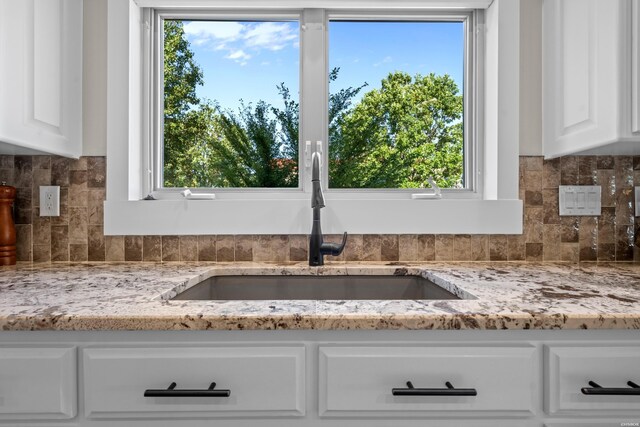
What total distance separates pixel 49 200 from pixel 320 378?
1394mm

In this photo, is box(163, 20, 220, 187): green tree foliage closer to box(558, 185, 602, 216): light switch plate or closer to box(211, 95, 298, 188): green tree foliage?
box(211, 95, 298, 188): green tree foliage

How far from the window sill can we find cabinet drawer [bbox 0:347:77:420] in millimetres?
774

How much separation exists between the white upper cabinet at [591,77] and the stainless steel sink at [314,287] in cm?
79

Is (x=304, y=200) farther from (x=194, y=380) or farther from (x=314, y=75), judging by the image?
(x=194, y=380)

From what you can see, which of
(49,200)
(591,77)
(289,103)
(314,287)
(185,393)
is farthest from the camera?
(289,103)

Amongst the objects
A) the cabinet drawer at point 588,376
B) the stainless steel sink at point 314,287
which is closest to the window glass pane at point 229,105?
the stainless steel sink at point 314,287

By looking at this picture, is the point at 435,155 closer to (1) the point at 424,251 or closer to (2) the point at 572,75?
(1) the point at 424,251

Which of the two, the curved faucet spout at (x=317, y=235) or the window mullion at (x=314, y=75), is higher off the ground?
the window mullion at (x=314, y=75)

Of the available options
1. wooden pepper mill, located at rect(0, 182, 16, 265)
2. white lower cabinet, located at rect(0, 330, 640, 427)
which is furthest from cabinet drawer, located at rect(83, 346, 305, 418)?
wooden pepper mill, located at rect(0, 182, 16, 265)

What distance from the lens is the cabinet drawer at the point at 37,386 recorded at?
835mm

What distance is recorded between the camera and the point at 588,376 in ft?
2.81

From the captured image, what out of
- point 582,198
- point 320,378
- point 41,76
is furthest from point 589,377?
point 41,76

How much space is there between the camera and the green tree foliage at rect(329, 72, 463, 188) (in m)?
1.75

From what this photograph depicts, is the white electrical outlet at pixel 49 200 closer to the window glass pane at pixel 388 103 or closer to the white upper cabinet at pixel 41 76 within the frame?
the white upper cabinet at pixel 41 76
